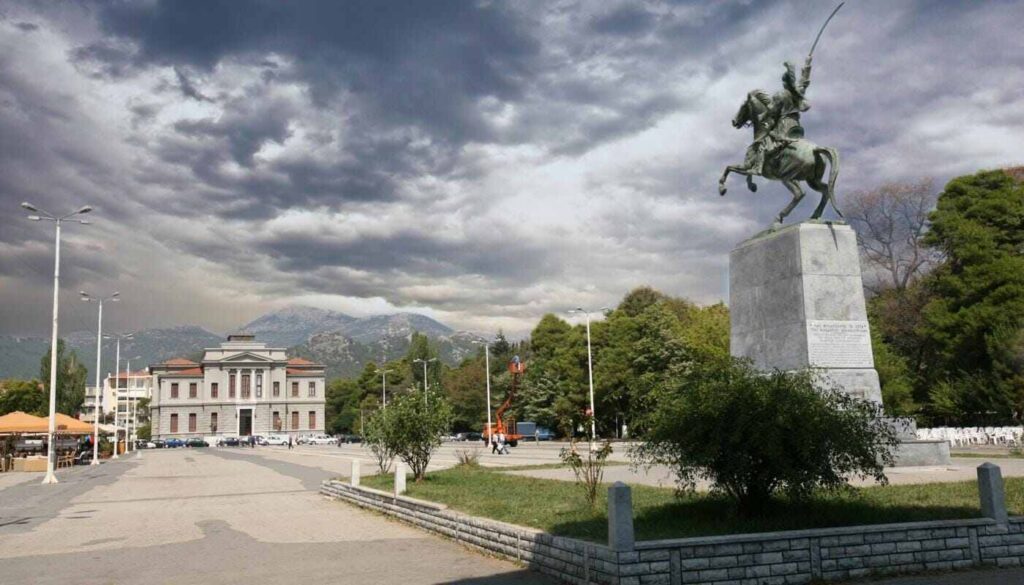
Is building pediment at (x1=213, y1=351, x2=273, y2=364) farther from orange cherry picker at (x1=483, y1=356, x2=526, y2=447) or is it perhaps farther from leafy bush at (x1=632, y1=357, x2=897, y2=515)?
leafy bush at (x1=632, y1=357, x2=897, y2=515)

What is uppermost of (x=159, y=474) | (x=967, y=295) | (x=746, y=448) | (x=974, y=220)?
(x=974, y=220)

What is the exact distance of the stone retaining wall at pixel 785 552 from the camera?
316 inches

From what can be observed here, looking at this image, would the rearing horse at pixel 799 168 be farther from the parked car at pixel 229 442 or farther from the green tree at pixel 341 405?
the green tree at pixel 341 405

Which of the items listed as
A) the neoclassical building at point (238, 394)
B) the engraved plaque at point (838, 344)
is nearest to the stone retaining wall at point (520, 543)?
the engraved plaque at point (838, 344)

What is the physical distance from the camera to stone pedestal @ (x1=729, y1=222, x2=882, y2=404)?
17281mm

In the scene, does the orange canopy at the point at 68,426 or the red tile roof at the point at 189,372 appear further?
the red tile roof at the point at 189,372

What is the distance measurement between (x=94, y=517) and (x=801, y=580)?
1554cm

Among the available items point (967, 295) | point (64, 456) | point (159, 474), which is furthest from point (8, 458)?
point (967, 295)

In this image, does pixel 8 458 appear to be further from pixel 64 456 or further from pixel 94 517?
pixel 94 517

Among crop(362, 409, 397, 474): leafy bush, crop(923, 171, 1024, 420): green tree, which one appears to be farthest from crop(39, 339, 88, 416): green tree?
crop(923, 171, 1024, 420): green tree

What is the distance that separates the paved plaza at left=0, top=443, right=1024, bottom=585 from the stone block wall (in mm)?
308

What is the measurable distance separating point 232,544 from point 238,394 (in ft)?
399

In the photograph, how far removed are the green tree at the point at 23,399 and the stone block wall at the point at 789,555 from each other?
332 feet

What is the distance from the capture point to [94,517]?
704 inches
